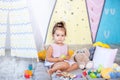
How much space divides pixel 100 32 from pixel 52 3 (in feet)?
2.38

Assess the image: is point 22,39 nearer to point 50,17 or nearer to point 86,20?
point 50,17

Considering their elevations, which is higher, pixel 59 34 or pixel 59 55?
pixel 59 34

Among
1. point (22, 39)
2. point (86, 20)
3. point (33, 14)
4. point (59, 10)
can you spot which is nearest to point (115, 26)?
point (86, 20)

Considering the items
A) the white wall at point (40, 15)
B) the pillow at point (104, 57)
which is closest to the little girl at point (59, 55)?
the pillow at point (104, 57)

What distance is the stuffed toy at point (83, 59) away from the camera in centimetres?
218

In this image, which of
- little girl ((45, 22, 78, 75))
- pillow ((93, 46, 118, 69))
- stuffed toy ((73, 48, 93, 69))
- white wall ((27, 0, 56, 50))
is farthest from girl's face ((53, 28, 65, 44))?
A: white wall ((27, 0, 56, 50))

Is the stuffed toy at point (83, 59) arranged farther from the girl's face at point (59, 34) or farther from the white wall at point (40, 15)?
the white wall at point (40, 15)

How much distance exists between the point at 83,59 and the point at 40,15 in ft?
2.95

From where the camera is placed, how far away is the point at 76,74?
80.7 inches

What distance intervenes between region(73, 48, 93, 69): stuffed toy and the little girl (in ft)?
0.22

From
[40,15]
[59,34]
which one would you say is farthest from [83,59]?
[40,15]

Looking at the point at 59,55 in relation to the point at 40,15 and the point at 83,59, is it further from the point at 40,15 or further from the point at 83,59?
the point at 40,15

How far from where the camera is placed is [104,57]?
7.18 ft

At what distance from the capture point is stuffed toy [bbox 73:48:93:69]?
2181 mm
